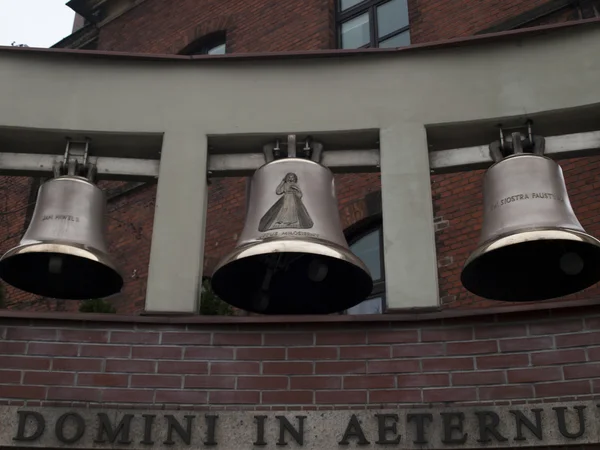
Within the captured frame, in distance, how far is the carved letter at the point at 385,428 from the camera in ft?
14.1

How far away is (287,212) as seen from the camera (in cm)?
476

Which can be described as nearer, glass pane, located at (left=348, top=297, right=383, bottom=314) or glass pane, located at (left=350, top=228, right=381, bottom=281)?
glass pane, located at (left=348, top=297, right=383, bottom=314)

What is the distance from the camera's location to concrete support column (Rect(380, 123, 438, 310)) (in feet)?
15.7

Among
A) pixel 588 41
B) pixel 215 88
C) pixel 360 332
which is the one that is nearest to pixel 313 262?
pixel 360 332

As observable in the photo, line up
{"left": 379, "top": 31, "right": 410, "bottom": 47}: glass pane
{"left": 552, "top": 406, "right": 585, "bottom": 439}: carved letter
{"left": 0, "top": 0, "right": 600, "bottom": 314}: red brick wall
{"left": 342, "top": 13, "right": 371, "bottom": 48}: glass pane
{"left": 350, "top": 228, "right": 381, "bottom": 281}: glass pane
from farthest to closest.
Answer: {"left": 342, "top": 13, "right": 371, "bottom": 48}: glass pane, {"left": 379, "top": 31, "right": 410, "bottom": 47}: glass pane, {"left": 350, "top": 228, "right": 381, "bottom": 281}: glass pane, {"left": 0, "top": 0, "right": 600, "bottom": 314}: red brick wall, {"left": 552, "top": 406, "right": 585, "bottom": 439}: carved letter

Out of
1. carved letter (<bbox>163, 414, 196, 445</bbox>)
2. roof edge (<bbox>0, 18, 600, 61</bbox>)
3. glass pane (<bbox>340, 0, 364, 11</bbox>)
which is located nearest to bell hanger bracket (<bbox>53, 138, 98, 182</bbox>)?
roof edge (<bbox>0, 18, 600, 61</bbox>)

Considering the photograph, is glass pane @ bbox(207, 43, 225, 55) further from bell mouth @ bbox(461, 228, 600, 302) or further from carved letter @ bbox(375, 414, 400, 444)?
carved letter @ bbox(375, 414, 400, 444)

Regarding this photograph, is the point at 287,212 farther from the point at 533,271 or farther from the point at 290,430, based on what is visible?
the point at 533,271

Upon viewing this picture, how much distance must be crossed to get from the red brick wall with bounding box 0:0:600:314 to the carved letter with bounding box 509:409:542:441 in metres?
4.29

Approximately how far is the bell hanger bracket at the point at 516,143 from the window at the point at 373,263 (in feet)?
15.0

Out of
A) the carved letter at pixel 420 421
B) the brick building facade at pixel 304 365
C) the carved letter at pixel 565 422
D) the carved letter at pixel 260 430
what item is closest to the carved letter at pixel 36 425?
the brick building facade at pixel 304 365

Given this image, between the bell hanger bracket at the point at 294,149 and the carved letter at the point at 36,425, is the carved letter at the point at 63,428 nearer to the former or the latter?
the carved letter at the point at 36,425

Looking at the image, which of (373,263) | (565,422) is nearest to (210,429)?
(565,422)

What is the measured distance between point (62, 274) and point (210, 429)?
1.55 meters
